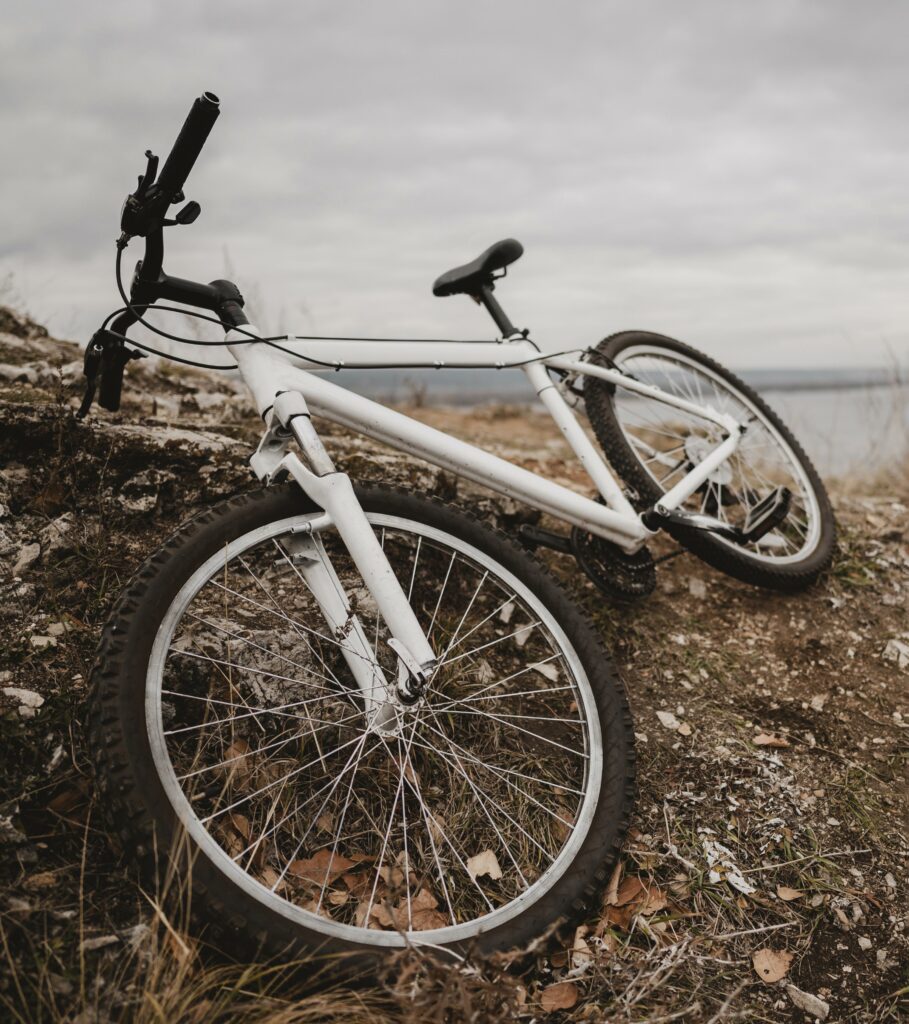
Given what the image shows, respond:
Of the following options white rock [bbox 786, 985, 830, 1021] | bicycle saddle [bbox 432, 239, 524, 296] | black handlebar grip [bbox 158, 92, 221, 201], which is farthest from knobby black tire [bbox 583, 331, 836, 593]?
black handlebar grip [bbox 158, 92, 221, 201]

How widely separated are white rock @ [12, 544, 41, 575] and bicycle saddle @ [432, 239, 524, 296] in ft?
5.30

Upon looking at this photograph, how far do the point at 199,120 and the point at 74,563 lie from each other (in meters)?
1.39

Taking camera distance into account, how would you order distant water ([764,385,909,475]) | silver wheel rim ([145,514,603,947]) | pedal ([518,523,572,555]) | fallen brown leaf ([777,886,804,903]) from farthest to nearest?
distant water ([764,385,909,475]) → pedal ([518,523,572,555]) → fallen brown leaf ([777,886,804,903]) → silver wheel rim ([145,514,603,947])

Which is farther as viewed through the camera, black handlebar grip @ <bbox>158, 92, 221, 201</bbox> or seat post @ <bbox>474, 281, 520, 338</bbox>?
seat post @ <bbox>474, 281, 520, 338</bbox>

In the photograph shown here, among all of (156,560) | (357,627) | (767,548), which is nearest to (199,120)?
(156,560)

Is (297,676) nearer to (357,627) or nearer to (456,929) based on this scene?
(357,627)

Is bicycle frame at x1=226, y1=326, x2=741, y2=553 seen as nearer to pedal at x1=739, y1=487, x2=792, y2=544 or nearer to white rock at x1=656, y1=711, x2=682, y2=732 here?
pedal at x1=739, y1=487, x2=792, y2=544

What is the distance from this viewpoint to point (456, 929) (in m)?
1.64

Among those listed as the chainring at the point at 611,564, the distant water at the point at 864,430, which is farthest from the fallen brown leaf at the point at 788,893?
the distant water at the point at 864,430

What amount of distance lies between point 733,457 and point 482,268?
1594 millimetres

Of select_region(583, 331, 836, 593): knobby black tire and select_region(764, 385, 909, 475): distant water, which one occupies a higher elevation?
select_region(583, 331, 836, 593): knobby black tire

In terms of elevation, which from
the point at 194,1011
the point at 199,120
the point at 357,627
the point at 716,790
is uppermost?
the point at 199,120

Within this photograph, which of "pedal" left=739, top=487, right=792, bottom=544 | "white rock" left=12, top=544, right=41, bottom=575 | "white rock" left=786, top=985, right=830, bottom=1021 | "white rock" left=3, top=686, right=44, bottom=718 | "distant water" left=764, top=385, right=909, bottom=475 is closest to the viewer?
"white rock" left=786, top=985, right=830, bottom=1021

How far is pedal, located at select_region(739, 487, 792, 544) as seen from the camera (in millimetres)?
2768
